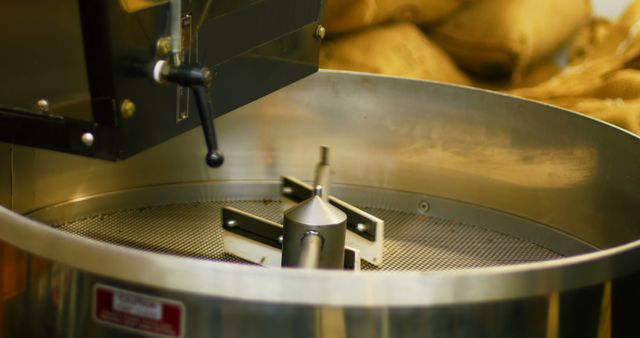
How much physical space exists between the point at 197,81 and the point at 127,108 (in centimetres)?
7

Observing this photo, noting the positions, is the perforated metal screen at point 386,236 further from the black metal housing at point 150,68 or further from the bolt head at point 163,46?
the bolt head at point 163,46

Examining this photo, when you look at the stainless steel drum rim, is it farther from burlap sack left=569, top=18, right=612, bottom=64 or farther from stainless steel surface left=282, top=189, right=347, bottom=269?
burlap sack left=569, top=18, right=612, bottom=64

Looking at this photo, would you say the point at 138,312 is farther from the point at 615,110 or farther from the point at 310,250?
→ the point at 615,110

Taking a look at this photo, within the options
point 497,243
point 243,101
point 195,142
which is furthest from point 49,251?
point 497,243

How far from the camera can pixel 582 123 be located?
4.47 ft

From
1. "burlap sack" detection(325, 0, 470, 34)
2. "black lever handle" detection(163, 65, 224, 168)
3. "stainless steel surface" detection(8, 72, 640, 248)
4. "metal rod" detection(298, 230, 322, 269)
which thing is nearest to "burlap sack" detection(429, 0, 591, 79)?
"burlap sack" detection(325, 0, 470, 34)

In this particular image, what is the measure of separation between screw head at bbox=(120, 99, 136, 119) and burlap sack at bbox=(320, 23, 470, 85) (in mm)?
1208

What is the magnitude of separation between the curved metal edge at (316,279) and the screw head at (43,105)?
12cm

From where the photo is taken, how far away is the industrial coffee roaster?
89 cm

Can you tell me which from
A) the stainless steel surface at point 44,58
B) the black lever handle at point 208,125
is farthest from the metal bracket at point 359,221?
the stainless steel surface at point 44,58

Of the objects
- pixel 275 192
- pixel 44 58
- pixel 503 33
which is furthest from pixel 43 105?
pixel 503 33

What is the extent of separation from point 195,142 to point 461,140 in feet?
1.20

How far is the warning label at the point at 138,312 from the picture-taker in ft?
2.97

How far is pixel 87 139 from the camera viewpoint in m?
0.96
